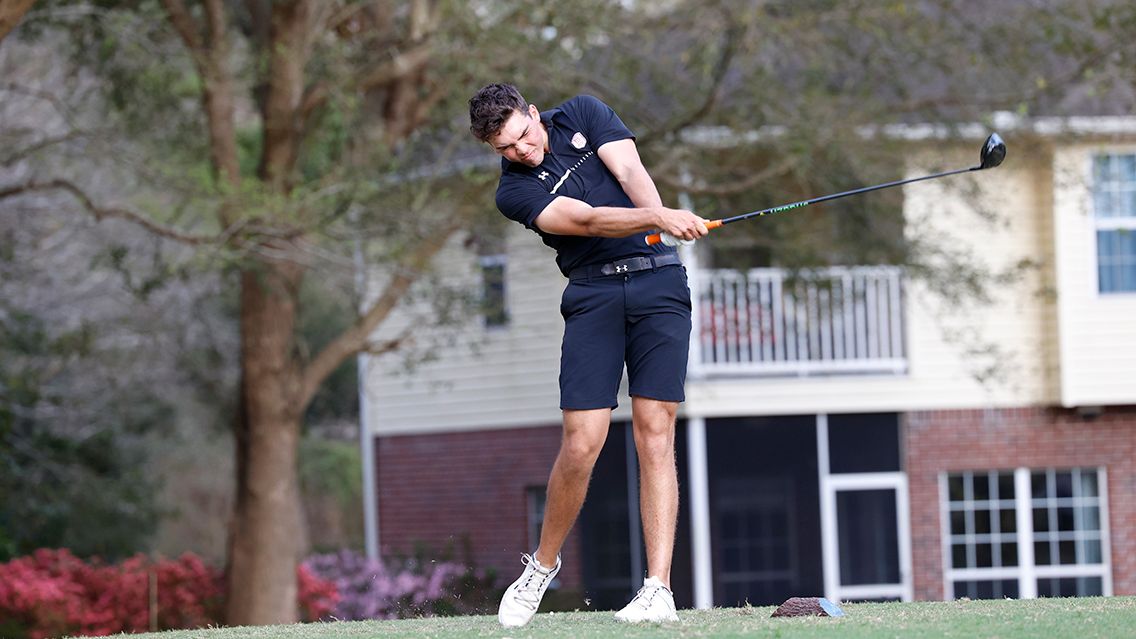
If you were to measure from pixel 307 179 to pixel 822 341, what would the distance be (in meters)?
6.49

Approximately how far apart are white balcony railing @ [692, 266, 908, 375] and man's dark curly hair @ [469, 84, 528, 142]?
12.2 meters

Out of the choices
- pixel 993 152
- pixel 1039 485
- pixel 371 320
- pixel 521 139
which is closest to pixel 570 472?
pixel 521 139

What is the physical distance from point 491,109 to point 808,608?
209cm

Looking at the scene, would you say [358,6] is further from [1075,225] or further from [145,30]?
[1075,225]

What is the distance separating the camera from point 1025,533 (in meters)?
19.8

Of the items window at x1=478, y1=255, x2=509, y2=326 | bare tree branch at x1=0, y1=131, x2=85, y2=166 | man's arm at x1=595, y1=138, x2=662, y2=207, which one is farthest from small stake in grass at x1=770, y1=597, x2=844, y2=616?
window at x1=478, y1=255, x2=509, y2=326

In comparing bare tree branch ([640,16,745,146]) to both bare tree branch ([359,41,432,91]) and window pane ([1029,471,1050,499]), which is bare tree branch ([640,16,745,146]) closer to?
bare tree branch ([359,41,432,91])

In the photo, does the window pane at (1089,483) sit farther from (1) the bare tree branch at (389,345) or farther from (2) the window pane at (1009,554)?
(1) the bare tree branch at (389,345)

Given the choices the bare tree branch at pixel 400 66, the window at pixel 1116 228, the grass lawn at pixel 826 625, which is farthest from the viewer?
the window at pixel 1116 228

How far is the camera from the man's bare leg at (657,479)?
20.4 ft

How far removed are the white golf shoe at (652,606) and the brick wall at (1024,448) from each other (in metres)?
14.3

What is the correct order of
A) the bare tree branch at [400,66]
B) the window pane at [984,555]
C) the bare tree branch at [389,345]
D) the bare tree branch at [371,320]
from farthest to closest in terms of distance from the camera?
the window pane at [984,555] < the bare tree branch at [389,345] < the bare tree branch at [371,320] < the bare tree branch at [400,66]

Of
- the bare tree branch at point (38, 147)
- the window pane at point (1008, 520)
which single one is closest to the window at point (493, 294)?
the bare tree branch at point (38, 147)

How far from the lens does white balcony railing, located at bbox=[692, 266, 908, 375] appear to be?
61.9ft
